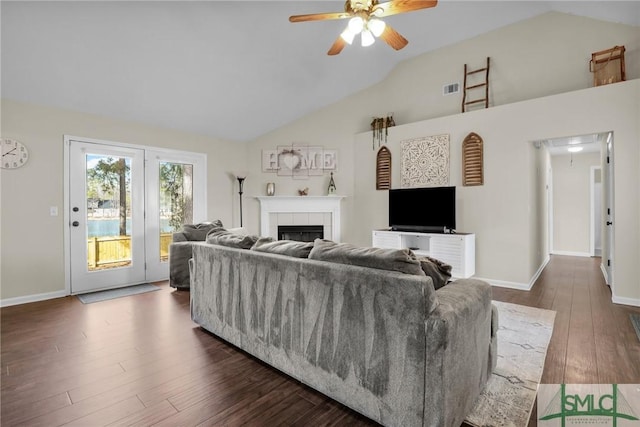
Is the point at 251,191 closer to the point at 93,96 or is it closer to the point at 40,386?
the point at 93,96

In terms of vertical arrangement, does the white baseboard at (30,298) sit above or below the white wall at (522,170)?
below

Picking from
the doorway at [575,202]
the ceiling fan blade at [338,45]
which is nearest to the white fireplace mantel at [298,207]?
the ceiling fan blade at [338,45]

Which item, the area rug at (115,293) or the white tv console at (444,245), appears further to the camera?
the white tv console at (444,245)

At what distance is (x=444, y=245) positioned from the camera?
472cm

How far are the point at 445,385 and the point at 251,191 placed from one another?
5399 mm

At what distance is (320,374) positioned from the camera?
1.81 m

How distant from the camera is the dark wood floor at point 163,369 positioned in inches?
67.1

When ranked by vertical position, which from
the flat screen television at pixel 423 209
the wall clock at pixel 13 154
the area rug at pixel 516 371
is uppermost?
the wall clock at pixel 13 154

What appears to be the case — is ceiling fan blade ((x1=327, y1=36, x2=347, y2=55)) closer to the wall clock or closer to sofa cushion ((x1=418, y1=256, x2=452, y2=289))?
sofa cushion ((x1=418, y1=256, x2=452, y2=289))

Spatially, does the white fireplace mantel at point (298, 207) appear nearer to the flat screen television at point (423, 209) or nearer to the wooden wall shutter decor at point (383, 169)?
the wooden wall shutter decor at point (383, 169)

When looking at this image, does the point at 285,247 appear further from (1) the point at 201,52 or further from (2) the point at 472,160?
(2) the point at 472,160

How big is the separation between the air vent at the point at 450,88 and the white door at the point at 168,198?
4363 mm

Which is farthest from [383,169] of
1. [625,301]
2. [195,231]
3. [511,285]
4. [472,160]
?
[625,301]

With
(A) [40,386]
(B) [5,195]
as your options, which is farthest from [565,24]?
(B) [5,195]
